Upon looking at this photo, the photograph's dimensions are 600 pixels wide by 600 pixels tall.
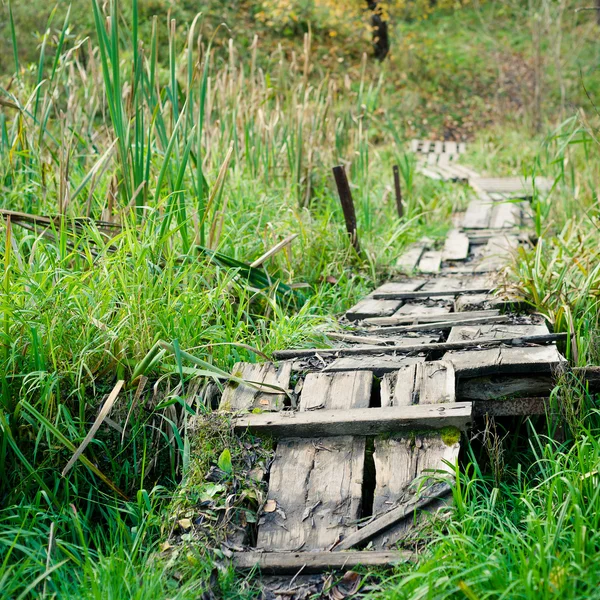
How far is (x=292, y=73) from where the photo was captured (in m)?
5.87

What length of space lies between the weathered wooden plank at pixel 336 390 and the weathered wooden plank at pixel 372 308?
97cm

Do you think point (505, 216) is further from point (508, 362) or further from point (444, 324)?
point (508, 362)

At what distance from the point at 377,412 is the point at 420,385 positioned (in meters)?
0.26

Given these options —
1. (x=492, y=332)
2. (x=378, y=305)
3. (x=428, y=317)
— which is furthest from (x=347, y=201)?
(x=492, y=332)

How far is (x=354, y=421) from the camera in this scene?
2.44 meters

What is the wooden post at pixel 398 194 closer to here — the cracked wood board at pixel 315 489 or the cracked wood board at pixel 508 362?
the cracked wood board at pixel 508 362

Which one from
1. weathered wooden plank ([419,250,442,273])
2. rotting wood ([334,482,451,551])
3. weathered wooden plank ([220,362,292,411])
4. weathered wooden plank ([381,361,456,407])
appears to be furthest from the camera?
weathered wooden plank ([419,250,442,273])

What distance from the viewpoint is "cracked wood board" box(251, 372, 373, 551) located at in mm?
2189

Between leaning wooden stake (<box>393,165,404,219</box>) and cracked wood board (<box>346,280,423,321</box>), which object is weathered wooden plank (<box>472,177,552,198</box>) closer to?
leaning wooden stake (<box>393,165,404,219</box>)

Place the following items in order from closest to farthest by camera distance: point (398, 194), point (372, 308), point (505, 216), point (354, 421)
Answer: point (354, 421) < point (372, 308) < point (398, 194) < point (505, 216)

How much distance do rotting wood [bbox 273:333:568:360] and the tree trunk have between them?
1593 cm

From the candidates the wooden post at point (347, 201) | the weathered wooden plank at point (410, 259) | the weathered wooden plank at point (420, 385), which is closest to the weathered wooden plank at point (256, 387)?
the weathered wooden plank at point (420, 385)

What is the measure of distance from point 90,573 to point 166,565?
0.25 m

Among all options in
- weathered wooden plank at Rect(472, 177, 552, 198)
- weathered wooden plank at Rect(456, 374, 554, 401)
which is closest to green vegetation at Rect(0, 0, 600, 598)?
weathered wooden plank at Rect(456, 374, 554, 401)
